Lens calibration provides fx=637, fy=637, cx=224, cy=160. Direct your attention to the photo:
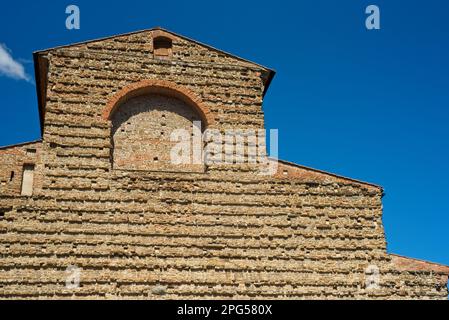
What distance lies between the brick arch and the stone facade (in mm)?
23

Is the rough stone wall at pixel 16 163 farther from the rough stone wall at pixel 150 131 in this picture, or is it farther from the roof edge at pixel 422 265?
the roof edge at pixel 422 265

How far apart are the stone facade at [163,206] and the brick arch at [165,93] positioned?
0.08 ft

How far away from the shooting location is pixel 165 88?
13125mm

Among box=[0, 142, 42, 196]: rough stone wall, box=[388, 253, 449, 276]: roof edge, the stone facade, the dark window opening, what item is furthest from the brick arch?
box=[388, 253, 449, 276]: roof edge

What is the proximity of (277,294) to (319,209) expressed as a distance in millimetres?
1976

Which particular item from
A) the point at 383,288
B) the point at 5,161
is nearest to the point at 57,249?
the point at 5,161

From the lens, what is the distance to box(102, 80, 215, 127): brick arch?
12.9m

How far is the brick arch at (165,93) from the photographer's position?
12875 mm

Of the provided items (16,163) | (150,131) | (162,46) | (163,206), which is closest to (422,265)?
(163,206)

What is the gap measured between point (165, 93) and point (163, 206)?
2.63 m

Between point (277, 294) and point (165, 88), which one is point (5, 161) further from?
point (277, 294)

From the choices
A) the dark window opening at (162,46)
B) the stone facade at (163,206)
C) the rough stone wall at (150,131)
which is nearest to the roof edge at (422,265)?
the stone facade at (163,206)
